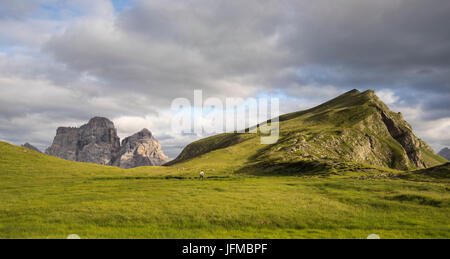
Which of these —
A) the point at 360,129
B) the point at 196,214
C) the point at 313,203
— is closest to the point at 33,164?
the point at 196,214

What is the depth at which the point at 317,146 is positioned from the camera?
484 feet

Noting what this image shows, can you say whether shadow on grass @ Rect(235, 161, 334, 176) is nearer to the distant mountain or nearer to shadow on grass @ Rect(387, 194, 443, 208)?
the distant mountain

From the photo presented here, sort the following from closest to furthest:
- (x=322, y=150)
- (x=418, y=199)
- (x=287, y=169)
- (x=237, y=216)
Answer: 1. (x=237, y=216)
2. (x=418, y=199)
3. (x=287, y=169)
4. (x=322, y=150)

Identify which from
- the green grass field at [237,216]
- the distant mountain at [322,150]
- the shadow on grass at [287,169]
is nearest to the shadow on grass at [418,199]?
the green grass field at [237,216]

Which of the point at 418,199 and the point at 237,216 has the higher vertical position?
the point at 418,199

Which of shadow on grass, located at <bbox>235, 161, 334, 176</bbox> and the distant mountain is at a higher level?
the distant mountain

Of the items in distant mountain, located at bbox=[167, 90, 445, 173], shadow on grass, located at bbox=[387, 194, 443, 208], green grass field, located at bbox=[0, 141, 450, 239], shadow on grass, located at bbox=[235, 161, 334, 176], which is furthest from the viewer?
distant mountain, located at bbox=[167, 90, 445, 173]

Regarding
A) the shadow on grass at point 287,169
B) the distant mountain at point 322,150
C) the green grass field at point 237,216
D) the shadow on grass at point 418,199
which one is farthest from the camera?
the distant mountain at point 322,150

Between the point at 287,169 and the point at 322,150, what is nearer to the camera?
the point at 287,169

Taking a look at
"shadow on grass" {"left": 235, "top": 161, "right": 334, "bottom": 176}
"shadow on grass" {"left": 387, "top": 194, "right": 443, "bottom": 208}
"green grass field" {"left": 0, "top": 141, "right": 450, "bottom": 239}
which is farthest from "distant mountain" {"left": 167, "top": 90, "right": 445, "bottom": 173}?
"green grass field" {"left": 0, "top": 141, "right": 450, "bottom": 239}

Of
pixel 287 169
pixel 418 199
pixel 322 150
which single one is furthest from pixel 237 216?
pixel 322 150

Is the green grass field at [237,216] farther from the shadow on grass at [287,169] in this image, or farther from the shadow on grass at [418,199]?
the shadow on grass at [287,169]

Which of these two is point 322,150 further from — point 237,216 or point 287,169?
point 237,216

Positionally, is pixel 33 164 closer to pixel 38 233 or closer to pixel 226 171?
pixel 226 171
